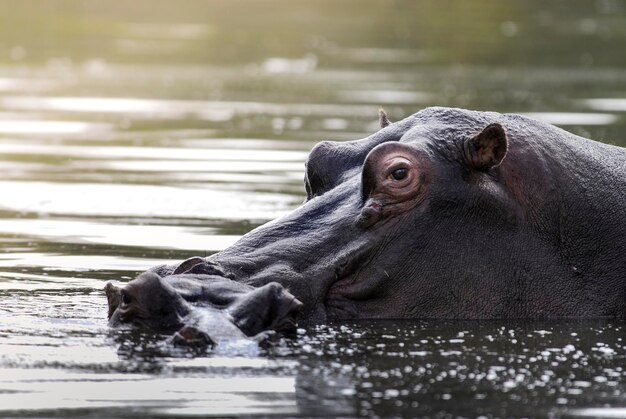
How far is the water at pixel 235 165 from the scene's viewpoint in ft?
18.0

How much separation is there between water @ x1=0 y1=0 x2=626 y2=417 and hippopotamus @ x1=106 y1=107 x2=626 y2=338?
14cm

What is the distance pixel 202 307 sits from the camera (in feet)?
19.1

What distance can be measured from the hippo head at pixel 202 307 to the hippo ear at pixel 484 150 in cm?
125

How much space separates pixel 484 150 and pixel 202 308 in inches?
64.9

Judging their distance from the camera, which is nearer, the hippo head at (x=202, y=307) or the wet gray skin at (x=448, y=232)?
the hippo head at (x=202, y=307)

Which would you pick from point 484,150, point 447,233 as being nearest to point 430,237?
point 447,233

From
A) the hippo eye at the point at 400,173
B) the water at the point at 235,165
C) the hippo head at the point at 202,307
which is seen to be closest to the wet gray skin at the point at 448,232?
the hippo eye at the point at 400,173

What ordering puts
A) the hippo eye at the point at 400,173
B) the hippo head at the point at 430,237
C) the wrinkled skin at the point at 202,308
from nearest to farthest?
the wrinkled skin at the point at 202,308 → the hippo head at the point at 430,237 → the hippo eye at the point at 400,173

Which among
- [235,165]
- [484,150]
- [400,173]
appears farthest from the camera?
[235,165]

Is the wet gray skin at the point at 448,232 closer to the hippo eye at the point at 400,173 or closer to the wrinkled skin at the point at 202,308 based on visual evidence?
A: the hippo eye at the point at 400,173

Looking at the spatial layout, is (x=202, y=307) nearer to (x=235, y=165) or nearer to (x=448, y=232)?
(x=448, y=232)

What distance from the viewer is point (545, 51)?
27047 millimetres

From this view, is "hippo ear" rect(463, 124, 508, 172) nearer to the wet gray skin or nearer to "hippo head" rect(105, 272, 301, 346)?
the wet gray skin

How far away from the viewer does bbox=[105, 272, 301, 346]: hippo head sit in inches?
225
